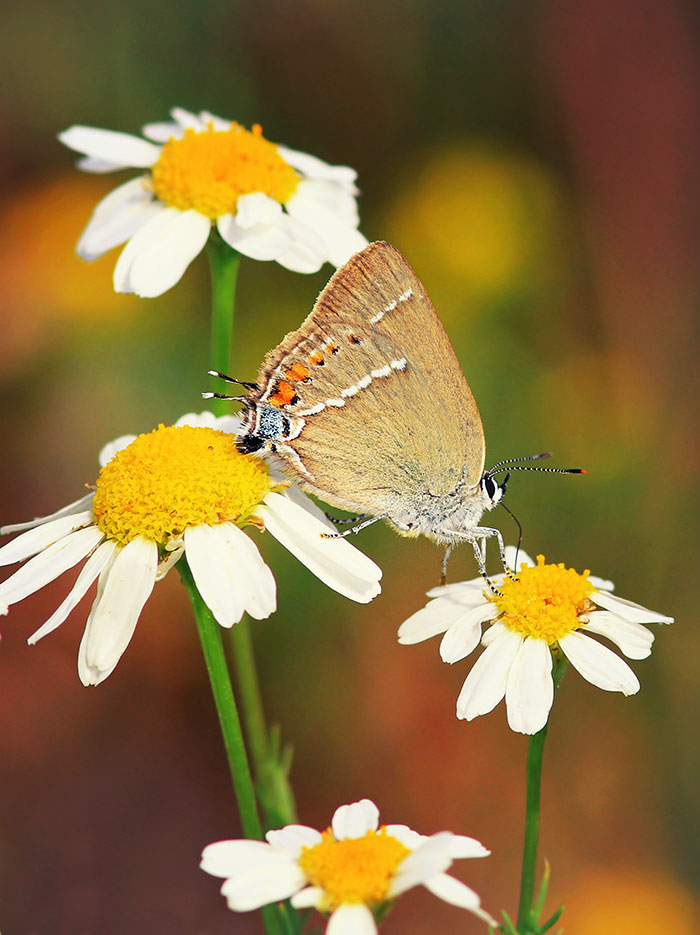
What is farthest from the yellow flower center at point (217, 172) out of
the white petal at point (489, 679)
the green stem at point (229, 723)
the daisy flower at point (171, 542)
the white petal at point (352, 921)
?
the white petal at point (352, 921)

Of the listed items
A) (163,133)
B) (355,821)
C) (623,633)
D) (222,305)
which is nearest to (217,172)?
(222,305)

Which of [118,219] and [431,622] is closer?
[431,622]

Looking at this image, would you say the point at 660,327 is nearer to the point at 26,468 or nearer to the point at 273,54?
the point at 273,54

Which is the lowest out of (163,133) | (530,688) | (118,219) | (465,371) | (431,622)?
(530,688)

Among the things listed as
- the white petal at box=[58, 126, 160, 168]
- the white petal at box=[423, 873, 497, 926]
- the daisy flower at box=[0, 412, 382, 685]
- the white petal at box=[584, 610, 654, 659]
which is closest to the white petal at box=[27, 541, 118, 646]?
the daisy flower at box=[0, 412, 382, 685]

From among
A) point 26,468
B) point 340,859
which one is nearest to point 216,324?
point 340,859

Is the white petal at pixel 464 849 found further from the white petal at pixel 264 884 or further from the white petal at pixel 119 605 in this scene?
the white petal at pixel 119 605

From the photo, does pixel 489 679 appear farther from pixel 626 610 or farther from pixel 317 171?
pixel 317 171
